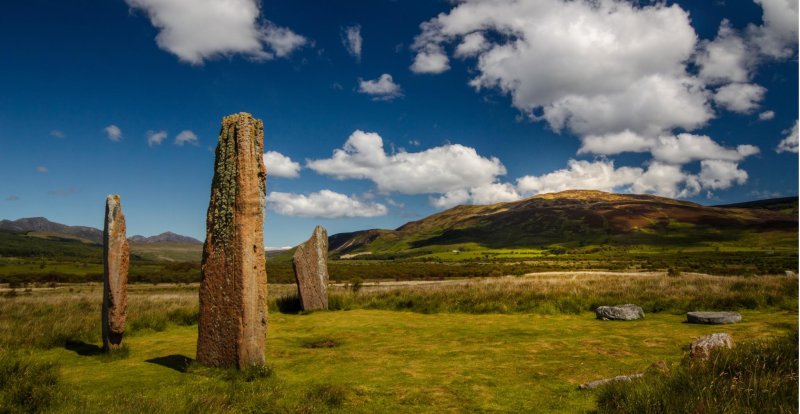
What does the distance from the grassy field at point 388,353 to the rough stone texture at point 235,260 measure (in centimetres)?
55

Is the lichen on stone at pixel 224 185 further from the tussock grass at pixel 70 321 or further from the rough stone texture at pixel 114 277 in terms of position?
the tussock grass at pixel 70 321

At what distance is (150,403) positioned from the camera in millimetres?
5738

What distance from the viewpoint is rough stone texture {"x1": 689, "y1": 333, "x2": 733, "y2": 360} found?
6.51 metres

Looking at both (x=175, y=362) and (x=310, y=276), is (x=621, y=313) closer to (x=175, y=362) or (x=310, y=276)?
(x=310, y=276)

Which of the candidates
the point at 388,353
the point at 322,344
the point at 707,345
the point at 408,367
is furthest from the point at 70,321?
the point at 707,345

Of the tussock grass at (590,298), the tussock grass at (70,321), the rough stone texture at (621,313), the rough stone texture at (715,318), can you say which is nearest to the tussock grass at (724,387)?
the rough stone texture at (715,318)

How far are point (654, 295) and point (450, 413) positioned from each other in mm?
13439

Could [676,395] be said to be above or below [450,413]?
above

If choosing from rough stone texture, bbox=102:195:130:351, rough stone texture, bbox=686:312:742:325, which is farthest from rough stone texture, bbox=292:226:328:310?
rough stone texture, bbox=686:312:742:325

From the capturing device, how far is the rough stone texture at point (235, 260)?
8.62 metres

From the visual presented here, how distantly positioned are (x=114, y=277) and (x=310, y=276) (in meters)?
8.14

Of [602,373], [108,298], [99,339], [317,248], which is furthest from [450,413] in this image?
[317,248]

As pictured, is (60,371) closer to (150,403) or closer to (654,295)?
(150,403)

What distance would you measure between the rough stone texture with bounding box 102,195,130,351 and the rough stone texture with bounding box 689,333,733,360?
450 inches
